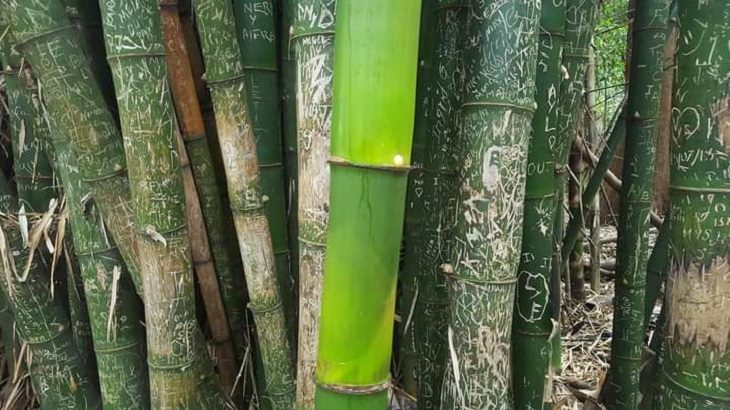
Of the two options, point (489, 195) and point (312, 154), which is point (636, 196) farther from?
point (312, 154)

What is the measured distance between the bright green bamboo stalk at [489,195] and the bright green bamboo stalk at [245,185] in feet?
0.99

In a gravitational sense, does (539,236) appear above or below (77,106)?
below

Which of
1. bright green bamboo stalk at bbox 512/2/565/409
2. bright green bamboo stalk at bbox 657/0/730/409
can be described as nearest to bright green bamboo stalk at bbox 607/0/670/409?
bright green bamboo stalk at bbox 512/2/565/409

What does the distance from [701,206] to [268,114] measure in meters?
0.71

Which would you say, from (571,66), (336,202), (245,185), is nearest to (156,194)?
(245,185)

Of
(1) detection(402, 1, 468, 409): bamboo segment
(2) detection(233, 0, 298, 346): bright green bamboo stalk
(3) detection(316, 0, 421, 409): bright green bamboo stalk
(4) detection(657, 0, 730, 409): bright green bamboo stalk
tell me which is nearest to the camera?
(3) detection(316, 0, 421, 409): bright green bamboo stalk

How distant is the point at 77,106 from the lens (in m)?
0.97

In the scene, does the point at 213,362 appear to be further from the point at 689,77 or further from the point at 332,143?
the point at 689,77

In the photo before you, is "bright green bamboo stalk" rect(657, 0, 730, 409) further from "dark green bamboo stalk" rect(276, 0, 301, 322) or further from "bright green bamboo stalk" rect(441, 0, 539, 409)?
"dark green bamboo stalk" rect(276, 0, 301, 322)

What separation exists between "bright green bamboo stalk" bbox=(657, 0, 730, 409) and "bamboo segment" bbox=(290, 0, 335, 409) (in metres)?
0.44

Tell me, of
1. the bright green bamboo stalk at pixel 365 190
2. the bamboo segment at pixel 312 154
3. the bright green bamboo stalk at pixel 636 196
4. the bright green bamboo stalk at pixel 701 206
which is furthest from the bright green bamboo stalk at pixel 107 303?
the bright green bamboo stalk at pixel 636 196

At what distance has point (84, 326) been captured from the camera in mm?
1301

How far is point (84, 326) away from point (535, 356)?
35.2 inches

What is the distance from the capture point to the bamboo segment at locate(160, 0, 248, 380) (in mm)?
1096
